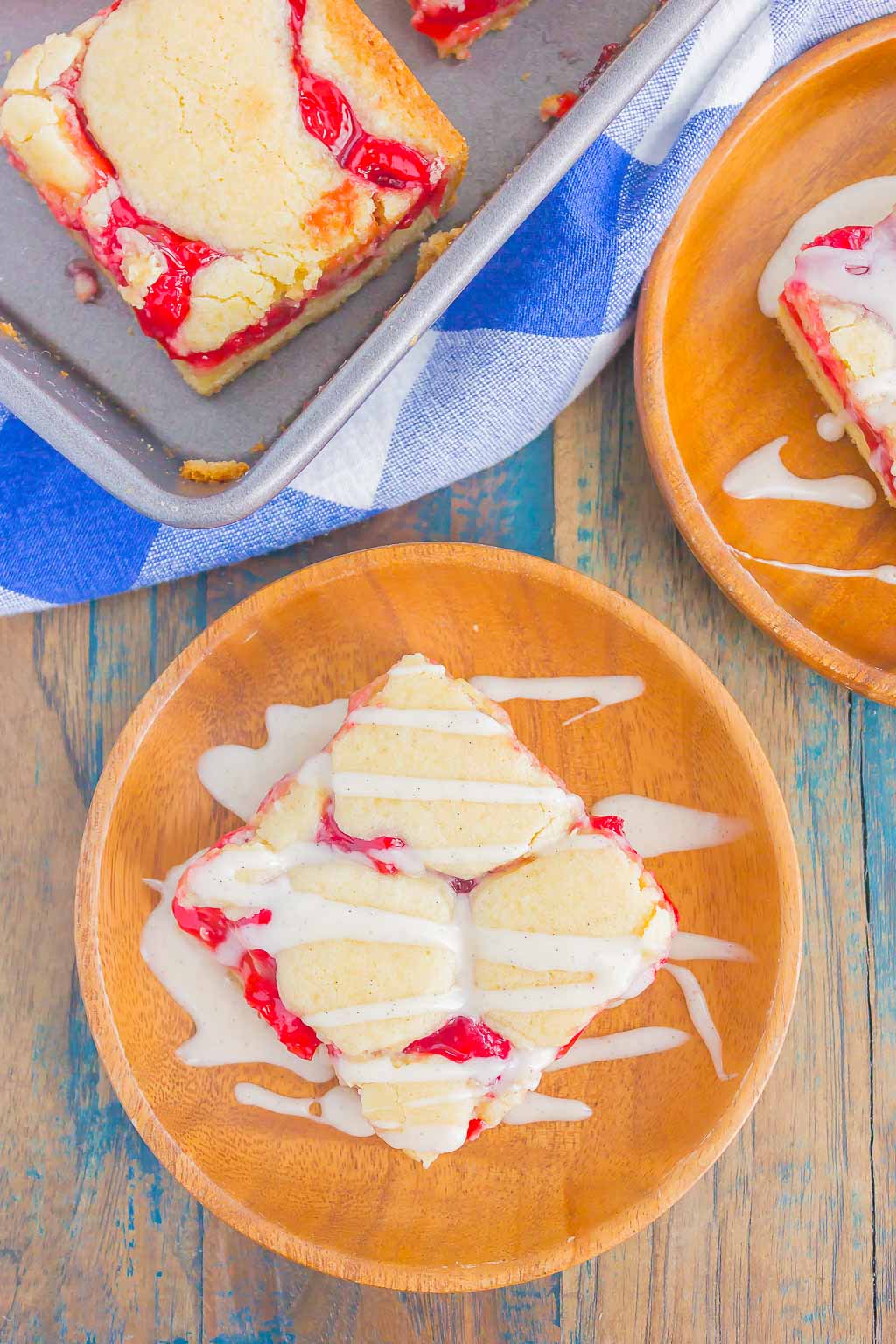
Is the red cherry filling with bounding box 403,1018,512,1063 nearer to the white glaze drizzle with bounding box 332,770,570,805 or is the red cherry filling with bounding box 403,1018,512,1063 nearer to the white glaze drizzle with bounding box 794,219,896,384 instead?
A: the white glaze drizzle with bounding box 332,770,570,805

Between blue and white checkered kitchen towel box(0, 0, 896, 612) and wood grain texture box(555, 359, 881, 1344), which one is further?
wood grain texture box(555, 359, 881, 1344)

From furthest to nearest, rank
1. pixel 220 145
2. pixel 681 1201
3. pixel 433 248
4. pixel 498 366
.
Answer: pixel 681 1201 → pixel 498 366 → pixel 433 248 → pixel 220 145

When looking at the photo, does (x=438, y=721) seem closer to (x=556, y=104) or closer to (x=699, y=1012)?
(x=699, y=1012)

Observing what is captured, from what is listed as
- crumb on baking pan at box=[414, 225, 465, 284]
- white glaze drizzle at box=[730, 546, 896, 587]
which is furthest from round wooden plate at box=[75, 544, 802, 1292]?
crumb on baking pan at box=[414, 225, 465, 284]

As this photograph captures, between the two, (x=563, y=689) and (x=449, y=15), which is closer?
(x=449, y=15)

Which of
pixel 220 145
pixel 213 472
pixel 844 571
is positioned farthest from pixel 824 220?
pixel 213 472

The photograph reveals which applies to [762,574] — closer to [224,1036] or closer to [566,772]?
[566,772]

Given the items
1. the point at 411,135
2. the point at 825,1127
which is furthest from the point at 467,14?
the point at 825,1127
